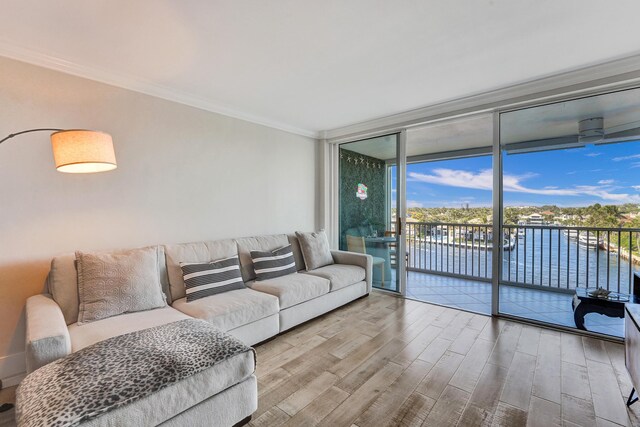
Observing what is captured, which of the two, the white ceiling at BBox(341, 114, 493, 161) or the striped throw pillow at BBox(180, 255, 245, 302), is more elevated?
the white ceiling at BBox(341, 114, 493, 161)

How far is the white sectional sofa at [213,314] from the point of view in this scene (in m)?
1.46

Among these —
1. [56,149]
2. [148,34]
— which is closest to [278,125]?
[148,34]

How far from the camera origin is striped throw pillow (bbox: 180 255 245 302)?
2598 millimetres

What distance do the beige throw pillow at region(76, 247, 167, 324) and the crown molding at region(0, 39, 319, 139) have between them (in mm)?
1518

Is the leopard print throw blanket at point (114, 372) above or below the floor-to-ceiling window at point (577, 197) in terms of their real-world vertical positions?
below

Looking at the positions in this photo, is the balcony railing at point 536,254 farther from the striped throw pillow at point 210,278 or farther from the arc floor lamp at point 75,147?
the arc floor lamp at point 75,147

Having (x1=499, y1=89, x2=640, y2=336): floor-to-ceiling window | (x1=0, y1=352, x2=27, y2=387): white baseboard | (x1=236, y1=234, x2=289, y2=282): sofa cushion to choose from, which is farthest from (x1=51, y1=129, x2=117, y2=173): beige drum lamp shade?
(x1=499, y1=89, x2=640, y2=336): floor-to-ceiling window

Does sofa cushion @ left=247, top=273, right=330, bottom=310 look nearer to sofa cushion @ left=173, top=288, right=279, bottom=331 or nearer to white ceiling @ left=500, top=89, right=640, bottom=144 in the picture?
sofa cushion @ left=173, top=288, right=279, bottom=331

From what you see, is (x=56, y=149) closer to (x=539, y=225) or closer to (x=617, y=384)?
(x=617, y=384)

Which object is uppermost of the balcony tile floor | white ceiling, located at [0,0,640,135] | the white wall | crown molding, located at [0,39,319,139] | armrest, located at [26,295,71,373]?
white ceiling, located at [0,0,640,135]

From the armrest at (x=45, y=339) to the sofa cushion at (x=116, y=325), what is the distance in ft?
0.54

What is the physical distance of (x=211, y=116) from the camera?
11.0 feet

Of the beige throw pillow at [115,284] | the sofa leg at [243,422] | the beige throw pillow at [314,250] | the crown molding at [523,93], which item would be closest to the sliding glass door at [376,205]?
the crown molding at [523,93]

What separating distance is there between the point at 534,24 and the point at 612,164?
7.11ft
